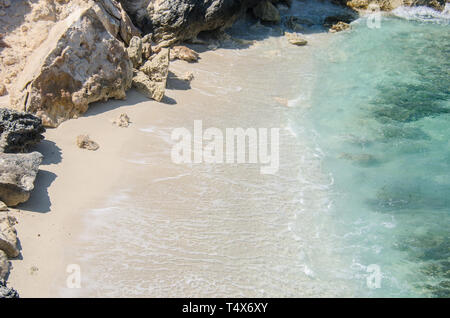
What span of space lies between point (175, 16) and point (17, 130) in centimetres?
513

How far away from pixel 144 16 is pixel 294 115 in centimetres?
386

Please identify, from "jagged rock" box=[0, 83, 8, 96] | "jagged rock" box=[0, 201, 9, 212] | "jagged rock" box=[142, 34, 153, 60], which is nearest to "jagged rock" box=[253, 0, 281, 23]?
"jagged rock" box=[142, 34, 153, 60]

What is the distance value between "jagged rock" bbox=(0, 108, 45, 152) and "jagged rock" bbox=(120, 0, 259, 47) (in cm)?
448

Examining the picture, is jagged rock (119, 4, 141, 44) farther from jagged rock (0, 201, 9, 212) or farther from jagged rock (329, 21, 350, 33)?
jagged rock (329, 21, 350, 33)

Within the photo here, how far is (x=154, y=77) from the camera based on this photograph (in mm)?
8867

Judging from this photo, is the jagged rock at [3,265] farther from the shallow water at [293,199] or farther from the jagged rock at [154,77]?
the jagged rock at [154,77]

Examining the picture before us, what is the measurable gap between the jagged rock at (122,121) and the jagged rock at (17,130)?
1.27 meters

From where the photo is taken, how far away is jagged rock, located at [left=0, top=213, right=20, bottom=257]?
515 cm

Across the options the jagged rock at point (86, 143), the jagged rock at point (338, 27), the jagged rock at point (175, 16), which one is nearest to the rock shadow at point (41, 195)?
the jagged rock at point (86, 143)

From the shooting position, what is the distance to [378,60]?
11016mm

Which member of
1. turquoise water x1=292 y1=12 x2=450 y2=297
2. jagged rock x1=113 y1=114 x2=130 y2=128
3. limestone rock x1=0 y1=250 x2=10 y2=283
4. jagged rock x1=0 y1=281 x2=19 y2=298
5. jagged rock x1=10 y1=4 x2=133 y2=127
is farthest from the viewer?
jagged rock x1=113 y1=114 x2=130 y2=128

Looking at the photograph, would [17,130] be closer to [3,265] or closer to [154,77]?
[3,265]

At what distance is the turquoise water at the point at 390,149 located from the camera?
19.2 feet
